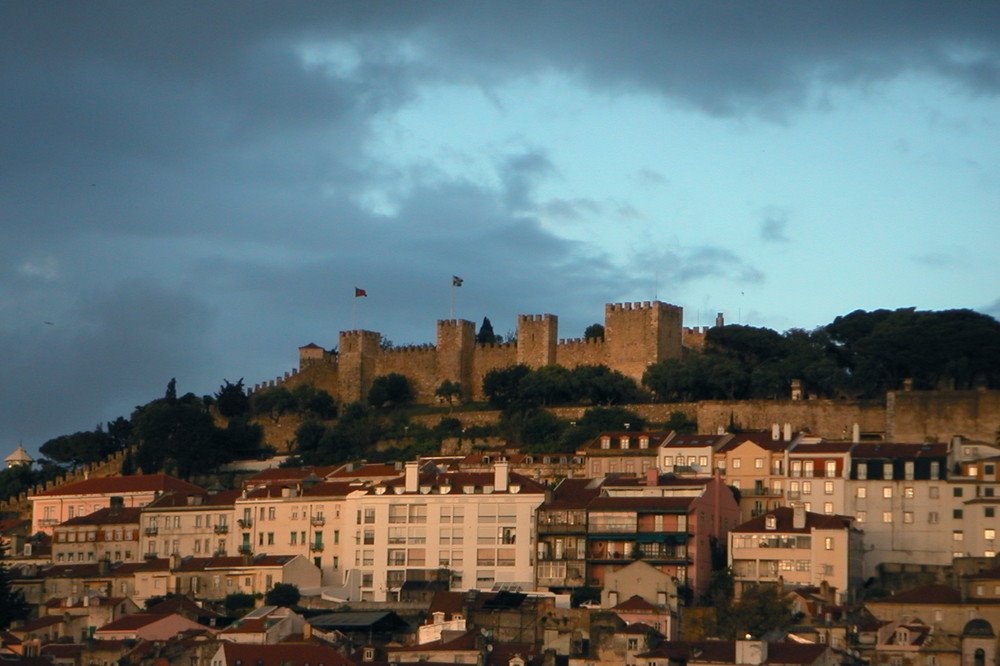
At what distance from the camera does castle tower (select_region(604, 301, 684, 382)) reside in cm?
9050

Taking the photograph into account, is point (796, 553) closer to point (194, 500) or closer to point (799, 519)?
point (799, 519)

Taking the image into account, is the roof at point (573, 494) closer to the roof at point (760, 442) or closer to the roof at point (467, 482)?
the roof at point (467, 482)

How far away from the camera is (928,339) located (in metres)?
80.2

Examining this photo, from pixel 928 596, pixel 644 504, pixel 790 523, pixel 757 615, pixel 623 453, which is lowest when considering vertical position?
pixel 757 615

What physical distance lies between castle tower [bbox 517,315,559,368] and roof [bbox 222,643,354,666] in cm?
Result: 3816

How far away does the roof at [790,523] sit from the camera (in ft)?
212

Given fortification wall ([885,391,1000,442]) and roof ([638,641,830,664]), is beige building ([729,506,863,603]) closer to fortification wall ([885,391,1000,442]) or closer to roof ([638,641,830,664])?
roof ([638,641,830,664])

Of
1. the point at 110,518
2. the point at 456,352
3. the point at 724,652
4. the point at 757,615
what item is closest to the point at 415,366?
the point at 456,352

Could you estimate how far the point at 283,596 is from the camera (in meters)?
66.9

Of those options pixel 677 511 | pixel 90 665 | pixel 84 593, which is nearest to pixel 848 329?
pixel 677 511

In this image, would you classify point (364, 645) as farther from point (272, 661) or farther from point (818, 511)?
point (818, 511)

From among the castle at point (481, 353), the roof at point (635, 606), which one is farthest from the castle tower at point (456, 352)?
the roof at point (635, 606)

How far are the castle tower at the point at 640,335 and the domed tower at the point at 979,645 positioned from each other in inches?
1397

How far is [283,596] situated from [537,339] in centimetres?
2966
